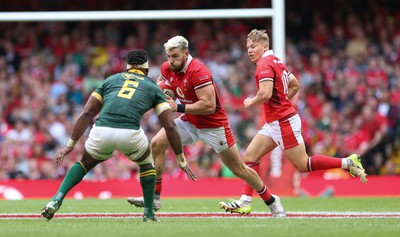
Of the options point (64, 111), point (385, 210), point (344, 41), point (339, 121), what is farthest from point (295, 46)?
point (385, 210)

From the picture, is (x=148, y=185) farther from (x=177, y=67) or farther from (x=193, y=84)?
(x=177, y=67)

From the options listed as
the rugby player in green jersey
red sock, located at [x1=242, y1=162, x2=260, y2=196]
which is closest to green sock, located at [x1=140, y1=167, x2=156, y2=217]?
the rugby player in green jersey

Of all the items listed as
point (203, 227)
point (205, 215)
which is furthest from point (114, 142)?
point (205, 215)

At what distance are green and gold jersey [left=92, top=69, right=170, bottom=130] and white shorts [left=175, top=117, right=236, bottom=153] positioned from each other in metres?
1.29

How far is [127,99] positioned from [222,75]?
12.0 metres

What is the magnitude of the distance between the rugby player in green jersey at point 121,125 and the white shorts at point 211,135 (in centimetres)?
109

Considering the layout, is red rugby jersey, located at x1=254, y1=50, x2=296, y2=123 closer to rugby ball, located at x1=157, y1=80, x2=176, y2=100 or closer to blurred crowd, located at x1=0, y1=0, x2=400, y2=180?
rugby ball, located at x1=157, y1=80, x2=176, y2=100

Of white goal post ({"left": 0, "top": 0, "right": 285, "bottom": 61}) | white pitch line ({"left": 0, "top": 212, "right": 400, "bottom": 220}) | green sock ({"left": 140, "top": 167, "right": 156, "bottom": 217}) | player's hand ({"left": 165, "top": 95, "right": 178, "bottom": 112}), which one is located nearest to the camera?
green sock ({"left": 140, "top": 167, "right": 156, "bottom": 217})

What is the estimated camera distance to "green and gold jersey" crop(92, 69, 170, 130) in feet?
30.5

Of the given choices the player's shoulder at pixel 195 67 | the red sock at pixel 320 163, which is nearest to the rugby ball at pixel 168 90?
the player's shoulder at pixel 195 67

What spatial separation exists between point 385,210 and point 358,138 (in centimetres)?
762

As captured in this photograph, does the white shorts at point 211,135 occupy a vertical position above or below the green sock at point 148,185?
above

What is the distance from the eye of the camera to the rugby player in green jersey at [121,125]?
9.28 meters

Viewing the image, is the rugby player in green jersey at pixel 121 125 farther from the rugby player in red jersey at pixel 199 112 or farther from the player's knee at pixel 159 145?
the player's knee at pixel 159 145
